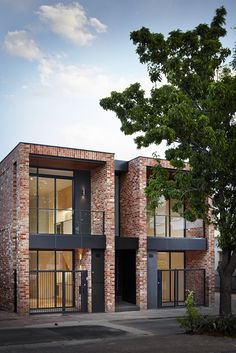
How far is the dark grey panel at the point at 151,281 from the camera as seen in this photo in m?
23.7

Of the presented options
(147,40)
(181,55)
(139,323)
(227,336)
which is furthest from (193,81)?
(139,323)

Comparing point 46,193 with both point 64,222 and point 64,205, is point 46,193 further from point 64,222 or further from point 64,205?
point 64,222

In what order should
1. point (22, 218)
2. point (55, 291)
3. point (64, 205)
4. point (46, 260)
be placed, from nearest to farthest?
point (22, 218), point (55, 291), point (46, 260), point (64, 205)

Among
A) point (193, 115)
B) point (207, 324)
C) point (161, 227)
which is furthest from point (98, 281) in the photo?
point (193, 115)

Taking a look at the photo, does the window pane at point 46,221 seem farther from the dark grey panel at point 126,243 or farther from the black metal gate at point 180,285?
the black metal gate at point 180,285

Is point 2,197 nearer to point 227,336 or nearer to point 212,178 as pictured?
point 212,178

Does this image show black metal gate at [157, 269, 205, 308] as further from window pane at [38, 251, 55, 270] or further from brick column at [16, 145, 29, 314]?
brick column at [16, 145, 29, 314]

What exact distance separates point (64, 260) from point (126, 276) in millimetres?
3446

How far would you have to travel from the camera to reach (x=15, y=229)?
2172 centimetres

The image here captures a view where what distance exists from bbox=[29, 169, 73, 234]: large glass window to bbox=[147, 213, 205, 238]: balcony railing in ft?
14.6

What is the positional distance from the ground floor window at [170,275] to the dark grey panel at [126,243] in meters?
2.02

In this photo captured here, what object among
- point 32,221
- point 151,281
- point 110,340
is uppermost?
point 32,221

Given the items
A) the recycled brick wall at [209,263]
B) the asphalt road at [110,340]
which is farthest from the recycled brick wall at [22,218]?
the recycled brick wall at [209,263]

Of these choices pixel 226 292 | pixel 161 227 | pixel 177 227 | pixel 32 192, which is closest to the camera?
pixel 226 292
